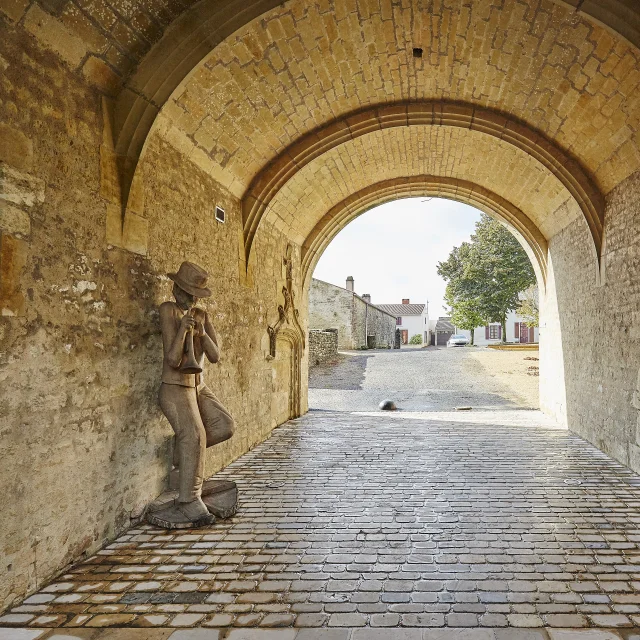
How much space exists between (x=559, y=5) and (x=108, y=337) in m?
4.42

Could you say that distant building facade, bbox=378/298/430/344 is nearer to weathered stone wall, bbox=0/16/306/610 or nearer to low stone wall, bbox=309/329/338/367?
low stone wall, bbox=309/329/338/367

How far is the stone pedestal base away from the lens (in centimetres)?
376

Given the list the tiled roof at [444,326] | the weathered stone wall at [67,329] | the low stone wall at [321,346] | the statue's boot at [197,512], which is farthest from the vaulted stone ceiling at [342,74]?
the tiled roof at [444,326]

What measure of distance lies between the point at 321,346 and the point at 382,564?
51.8ft

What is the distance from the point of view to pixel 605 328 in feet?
20.4

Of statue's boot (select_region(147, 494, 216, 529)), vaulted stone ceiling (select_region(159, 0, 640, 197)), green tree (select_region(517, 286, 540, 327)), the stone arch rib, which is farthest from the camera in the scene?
green tree (select_region(517, 286, 540, 327))

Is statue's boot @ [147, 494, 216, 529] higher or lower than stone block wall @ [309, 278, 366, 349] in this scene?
lower

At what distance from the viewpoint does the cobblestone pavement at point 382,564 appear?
2.47 m

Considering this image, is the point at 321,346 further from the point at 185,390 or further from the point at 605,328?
the point at 185,390

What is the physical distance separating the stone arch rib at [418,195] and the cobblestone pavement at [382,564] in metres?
5.01

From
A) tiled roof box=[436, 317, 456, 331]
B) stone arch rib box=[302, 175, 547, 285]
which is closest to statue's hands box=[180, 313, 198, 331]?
stone arch rib box=[302, 175, 547, 285]

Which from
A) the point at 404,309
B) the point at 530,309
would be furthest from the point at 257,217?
the point at 404,309

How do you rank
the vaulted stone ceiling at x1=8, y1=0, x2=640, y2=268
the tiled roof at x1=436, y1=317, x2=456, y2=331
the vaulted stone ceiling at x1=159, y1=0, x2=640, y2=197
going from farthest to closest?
the tiled roof at x1=436, y1=317, x2=456, y2=331, the vaulted stone ceiling at x1=159, y1=0, x2=640, y2=197, the vaulted stone ceiling at x1=8, y1=0, x2=640, y2=268

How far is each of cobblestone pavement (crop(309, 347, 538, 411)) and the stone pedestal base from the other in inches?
245
